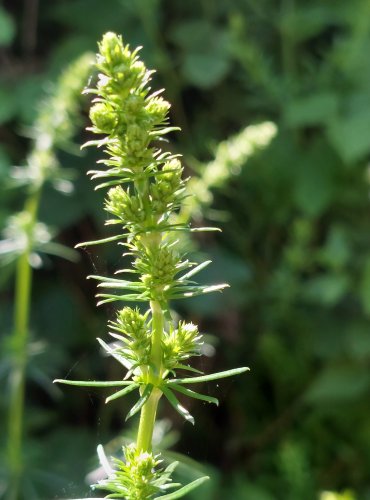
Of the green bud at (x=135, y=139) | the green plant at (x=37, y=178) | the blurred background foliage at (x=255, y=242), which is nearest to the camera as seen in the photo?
the green bud at (x=135, y=139)

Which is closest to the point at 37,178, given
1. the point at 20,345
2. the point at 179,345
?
the point at 20,345

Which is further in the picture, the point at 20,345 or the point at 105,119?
the point at 20,345

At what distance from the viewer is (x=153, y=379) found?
280 millimetres

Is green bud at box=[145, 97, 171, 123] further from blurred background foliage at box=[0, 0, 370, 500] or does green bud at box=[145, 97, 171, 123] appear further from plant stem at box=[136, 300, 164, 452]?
blurred background foliage at box=[0, 0, 370, 500]

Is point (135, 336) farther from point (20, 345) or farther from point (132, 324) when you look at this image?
point (20, 345)

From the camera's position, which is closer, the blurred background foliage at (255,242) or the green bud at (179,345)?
the green bud at (179,345)

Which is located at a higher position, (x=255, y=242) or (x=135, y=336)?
(x=255, y=242)

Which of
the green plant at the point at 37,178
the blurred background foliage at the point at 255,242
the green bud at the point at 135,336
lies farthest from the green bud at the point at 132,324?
the blurred background foliage at the point at 255,242

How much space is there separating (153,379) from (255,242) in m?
1.31

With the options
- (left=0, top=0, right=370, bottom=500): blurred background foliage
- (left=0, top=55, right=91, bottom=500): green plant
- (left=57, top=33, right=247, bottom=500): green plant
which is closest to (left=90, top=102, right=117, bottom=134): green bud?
(left=57, top=33, right=247, bottom=500): green plant

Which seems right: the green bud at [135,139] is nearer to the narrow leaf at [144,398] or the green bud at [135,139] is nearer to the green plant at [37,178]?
the narrow leaf at [144,398]

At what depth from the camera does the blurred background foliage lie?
4.52 ft

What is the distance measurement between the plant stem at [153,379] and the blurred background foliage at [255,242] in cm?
102

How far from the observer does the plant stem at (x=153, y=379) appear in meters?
0.27
